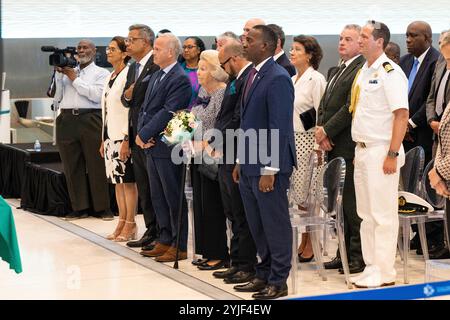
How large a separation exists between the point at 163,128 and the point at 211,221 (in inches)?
30.1

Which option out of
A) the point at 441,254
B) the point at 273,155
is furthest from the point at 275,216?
the point at 441,254

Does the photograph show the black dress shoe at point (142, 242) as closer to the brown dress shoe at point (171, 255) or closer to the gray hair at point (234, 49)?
the brown dress shoe at point (171, 255)

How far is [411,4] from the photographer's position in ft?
44.0

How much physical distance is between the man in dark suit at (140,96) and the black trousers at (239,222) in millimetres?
1226

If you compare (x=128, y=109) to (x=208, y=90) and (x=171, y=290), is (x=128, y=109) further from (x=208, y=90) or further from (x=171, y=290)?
(x=171, y=290)

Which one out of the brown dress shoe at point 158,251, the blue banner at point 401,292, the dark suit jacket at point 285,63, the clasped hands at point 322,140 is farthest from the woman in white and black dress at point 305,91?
the blue banner at point 401,292

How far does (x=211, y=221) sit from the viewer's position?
276 inches

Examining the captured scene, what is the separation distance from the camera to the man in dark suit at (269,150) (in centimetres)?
587

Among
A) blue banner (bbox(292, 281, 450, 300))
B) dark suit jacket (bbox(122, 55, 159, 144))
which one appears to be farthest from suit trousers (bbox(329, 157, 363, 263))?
blue banner (bbox(292, 281, 450, 300))

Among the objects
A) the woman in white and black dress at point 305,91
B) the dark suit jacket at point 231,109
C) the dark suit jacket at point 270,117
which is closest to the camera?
the dark suit jacket at point 270,117

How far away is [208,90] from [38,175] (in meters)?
3.29

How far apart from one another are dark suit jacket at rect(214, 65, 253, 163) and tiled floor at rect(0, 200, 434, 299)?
930mm

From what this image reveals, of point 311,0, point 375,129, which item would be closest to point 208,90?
point 375,129

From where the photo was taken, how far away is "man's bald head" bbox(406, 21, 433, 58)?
305 inches
